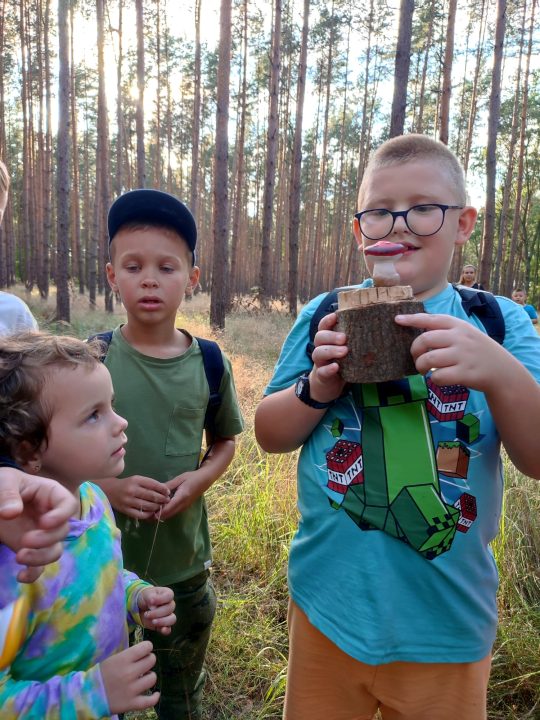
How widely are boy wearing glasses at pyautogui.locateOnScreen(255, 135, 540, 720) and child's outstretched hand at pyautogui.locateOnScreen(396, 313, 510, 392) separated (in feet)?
0.28

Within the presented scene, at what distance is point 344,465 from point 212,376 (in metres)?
0.71

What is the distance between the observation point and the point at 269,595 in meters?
2.57

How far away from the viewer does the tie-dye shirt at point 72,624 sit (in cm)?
89

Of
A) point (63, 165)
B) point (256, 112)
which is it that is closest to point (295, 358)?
point (63, 165)

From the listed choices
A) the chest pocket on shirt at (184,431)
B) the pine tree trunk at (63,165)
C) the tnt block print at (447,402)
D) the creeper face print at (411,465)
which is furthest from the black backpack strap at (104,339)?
the pine tree trunk at (63,165)

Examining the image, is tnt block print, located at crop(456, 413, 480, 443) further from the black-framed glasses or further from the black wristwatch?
the black-framed glasses

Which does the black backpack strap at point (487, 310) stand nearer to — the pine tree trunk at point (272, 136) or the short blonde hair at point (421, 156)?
the short blonde hair at point (421, 156)

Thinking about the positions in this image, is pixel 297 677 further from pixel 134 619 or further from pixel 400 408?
pixel 400 408

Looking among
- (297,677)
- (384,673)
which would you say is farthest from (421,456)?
(297,677)

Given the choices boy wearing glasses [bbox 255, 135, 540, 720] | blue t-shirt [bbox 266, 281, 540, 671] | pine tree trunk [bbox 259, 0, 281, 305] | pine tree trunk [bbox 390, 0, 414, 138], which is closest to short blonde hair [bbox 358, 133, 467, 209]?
boy wearing glasses [bbox 255, 135, 540, 720]

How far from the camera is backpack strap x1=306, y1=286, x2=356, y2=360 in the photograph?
1.30 meters

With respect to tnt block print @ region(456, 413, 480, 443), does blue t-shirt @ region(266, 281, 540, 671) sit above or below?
below

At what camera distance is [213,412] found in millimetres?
1784

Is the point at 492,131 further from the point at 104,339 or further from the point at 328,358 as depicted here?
the point at 328,358
